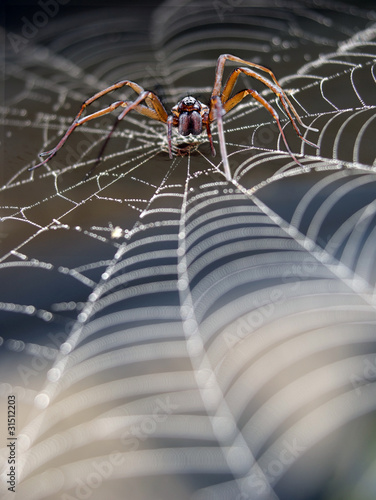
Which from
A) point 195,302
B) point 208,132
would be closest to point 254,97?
point 208,132

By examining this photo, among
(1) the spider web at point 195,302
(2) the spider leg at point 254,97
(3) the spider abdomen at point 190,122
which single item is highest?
(3) the spider abdomen at point 190,122

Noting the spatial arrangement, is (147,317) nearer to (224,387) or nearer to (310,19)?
(224,387)

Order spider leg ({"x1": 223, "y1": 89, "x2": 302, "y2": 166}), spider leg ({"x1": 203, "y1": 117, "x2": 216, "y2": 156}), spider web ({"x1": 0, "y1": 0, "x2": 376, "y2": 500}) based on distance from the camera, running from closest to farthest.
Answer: spider web ({"x1": 0, "y1": 0, "x2": 376, "y2": 500}) < spider leg ({"x1": 223, "y1": 89, "x2": 302, "y2": 166}) < spider leg ({"x1": 203, "y1": 117, "x2": 216, "y2": 156})

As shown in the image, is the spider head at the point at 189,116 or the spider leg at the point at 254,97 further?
the spider head at the point at 189,116

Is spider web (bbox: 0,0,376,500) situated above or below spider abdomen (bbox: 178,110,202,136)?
below

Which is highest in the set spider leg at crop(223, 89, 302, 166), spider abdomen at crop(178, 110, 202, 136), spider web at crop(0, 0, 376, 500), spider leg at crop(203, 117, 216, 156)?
spider abdomen at crop(178, 110, 202, 136)

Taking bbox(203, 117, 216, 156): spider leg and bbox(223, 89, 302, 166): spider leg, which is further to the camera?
bbox(203, 117, 216, 156): spider leg
